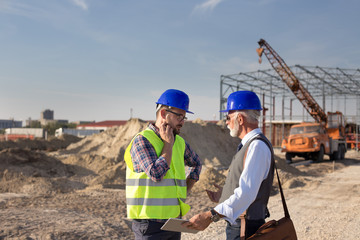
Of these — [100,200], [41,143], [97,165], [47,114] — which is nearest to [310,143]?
[97,165]

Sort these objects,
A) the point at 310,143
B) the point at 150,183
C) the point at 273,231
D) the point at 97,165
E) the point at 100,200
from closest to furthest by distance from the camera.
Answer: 1. the point at 273,231
2. the point at 150,183
3. the point at 100,200
4. the point at 97,165
5. the point at 310,143

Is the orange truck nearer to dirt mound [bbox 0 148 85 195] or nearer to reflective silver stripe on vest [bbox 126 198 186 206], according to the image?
dirt mound [bbox 0 148 85 195]

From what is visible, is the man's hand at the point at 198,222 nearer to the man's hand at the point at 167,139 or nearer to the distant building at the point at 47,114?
the man's hand at the point at 167,139

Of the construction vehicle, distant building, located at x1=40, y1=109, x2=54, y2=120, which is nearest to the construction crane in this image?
the construction vehicle

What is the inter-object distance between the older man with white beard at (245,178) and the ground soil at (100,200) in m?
3.31

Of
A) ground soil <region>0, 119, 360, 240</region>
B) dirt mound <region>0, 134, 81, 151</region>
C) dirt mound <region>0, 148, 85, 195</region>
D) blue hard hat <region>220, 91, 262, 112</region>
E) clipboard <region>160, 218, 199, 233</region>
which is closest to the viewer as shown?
clipboard <region>160, 218, 199, 233</region>

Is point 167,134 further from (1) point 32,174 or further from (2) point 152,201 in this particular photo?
(1) point 32,174

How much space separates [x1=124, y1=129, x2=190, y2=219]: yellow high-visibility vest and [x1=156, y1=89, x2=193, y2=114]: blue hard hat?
276 mm

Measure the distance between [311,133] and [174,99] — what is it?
55.1ft

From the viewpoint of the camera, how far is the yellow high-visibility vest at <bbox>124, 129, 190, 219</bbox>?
2.34 m

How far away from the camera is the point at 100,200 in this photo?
8.23 meters

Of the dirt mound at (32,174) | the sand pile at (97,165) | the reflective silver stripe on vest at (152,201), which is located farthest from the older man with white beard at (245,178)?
the dirt mound at (32,174)

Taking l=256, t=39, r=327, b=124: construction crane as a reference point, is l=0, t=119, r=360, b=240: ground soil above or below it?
below

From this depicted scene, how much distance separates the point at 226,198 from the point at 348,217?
18.2ft
